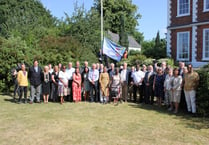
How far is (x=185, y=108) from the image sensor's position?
424 inches

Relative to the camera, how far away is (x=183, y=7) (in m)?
22.5

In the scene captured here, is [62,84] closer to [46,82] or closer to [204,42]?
[46,82]

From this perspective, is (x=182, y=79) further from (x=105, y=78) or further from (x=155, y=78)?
(x=105, y=78)

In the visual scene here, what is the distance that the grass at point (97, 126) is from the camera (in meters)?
6.91


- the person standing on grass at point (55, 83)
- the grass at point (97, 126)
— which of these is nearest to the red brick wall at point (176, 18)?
the grass at point (97, 126)

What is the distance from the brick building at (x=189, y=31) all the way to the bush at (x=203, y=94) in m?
11.4

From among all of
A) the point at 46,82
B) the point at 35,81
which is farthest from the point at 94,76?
the point at 35,81

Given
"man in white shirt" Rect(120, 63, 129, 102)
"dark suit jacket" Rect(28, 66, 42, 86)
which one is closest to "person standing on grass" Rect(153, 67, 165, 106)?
"man in white shirt" Rect(120, 63, 129, 102)

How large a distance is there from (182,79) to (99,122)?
11.5 ft

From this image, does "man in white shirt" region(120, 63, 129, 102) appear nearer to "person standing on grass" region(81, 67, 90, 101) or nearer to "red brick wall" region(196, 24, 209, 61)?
"person standing on grass" region(81, 67, 90, 101)

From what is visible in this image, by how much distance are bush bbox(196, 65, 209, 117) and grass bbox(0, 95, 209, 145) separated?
425 millimetres

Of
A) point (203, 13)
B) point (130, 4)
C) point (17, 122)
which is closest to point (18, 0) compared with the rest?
point (130, 4)

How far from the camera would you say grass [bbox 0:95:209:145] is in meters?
6.91

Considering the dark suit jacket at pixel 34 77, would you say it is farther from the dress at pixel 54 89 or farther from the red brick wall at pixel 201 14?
the red brick wall at pixel 201 14
